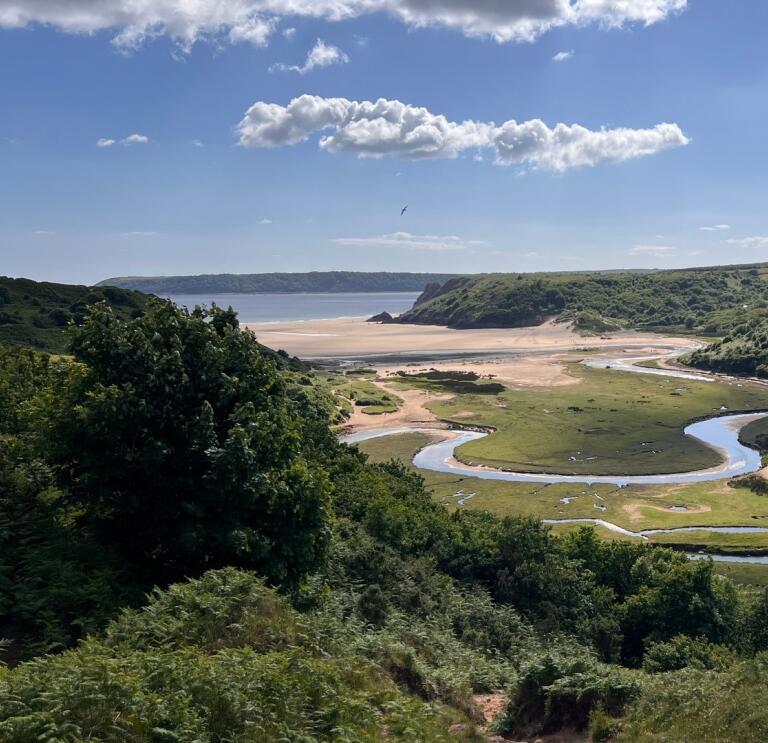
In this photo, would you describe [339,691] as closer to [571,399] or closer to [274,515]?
[274,515]

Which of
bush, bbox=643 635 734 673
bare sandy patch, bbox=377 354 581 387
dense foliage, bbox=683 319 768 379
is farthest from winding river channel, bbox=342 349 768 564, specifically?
dense foliage, bbox=683 319 768 379

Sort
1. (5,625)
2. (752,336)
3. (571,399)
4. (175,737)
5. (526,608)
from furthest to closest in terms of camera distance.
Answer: (752,336) < (571,399) < (526,608) < (5,625) < (175,737)

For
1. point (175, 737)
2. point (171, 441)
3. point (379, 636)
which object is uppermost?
point (171, 441)

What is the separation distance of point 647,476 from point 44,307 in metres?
89.6

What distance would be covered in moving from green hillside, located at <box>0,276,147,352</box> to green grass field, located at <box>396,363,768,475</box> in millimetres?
53547

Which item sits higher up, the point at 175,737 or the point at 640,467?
the point at 175,737

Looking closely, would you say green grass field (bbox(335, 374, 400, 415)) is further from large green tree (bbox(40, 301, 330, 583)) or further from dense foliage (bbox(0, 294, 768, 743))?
large green tree (bbox(40, 301, 330, 583))

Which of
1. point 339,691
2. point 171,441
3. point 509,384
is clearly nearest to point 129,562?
point 171,441

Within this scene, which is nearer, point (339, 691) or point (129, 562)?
point (339, 691)

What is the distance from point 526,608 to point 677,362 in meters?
146

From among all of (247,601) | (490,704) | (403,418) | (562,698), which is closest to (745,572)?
(490,704)

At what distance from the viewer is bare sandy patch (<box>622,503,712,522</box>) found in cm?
6200

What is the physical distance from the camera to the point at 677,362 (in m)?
163

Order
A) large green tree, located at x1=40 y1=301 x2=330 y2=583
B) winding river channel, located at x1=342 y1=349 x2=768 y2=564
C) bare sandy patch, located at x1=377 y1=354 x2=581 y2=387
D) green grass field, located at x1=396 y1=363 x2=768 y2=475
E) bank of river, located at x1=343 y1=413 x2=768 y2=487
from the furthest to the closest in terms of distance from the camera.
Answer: bare sandy patch, located at x1=377 y1=354 x2=581 y2=387, green grass field, located at x1=396 y1=363 x2=768 y2=475, bank of river, located at x1=343 y1=413 x2=768 y2=487, winding river channel, located at x1=342 y1=349 x2=768 y2=564, large green tree, located at x1=40 y1=301 x2=330 y2=583
